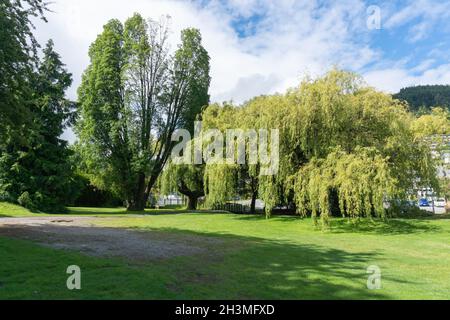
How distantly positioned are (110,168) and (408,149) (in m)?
20.6

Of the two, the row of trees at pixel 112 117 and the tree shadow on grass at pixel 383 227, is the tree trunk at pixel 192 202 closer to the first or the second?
the row of trees at pixel 112 117

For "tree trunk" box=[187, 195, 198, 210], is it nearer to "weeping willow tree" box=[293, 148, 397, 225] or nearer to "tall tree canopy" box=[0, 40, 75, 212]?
"tall tree canopy" box=[0, 40, 75, 212]

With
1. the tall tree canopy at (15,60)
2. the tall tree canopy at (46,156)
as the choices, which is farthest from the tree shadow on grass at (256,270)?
the tall tree canopy at (46,156)

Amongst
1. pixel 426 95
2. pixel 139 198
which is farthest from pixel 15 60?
pixel 426 95

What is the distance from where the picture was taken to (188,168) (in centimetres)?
2428

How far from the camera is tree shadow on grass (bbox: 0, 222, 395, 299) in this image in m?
5.47

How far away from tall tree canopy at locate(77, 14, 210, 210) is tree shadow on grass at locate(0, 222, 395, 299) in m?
16.8

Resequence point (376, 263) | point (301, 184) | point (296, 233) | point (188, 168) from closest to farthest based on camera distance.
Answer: point (376, 263), point (296, 233), point (301, 184), point (188, 168)

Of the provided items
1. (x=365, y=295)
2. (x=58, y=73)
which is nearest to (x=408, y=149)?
(x=365, y=295)

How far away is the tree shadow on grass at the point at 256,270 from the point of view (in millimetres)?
5473

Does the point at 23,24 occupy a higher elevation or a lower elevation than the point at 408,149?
higher

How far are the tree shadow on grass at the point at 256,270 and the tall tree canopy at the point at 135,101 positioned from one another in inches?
660

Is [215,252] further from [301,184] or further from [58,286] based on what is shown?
[301,184]

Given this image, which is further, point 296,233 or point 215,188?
point 215,188
